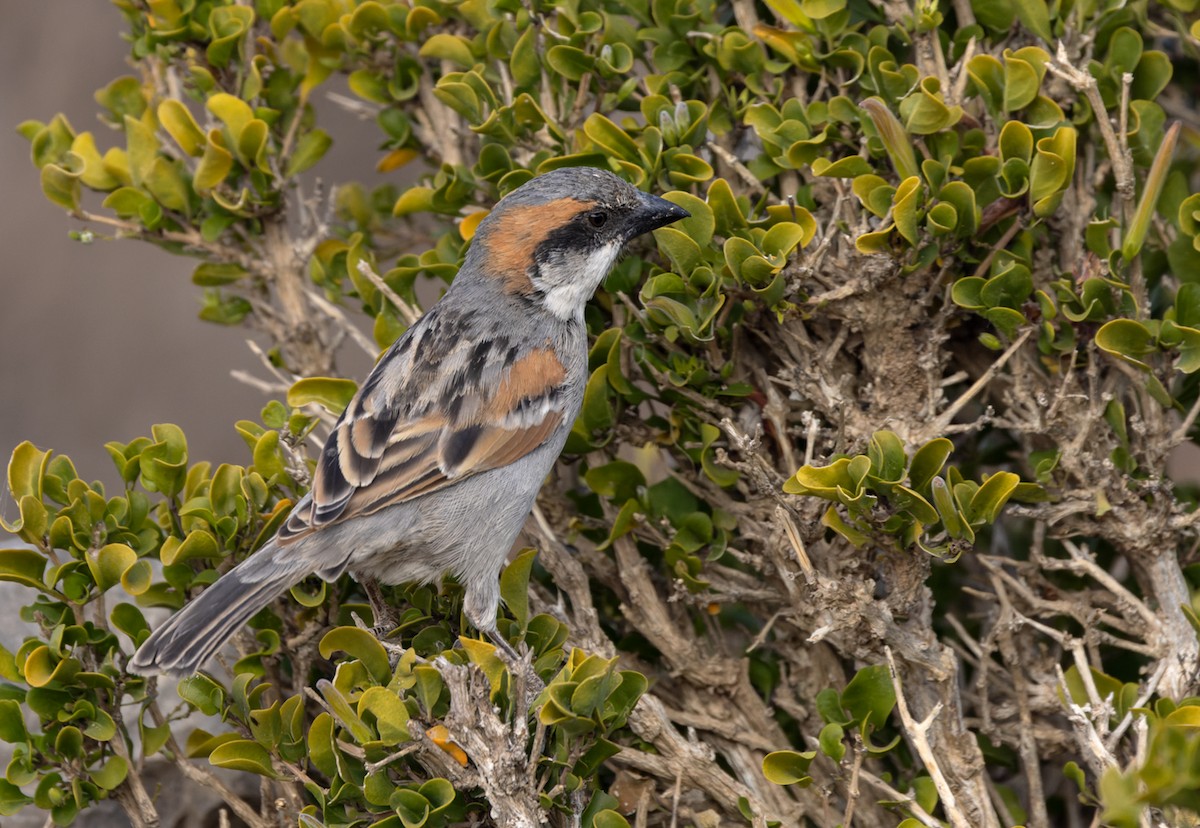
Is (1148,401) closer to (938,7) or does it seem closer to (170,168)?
(938,7)

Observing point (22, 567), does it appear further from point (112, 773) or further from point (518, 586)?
point (518, 586)

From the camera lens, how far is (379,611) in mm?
3143

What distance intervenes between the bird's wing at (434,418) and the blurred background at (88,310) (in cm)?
332

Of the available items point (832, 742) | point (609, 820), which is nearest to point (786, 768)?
point (832, 742)

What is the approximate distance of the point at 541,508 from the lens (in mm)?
3320

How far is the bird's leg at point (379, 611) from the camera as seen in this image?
10.2 ft

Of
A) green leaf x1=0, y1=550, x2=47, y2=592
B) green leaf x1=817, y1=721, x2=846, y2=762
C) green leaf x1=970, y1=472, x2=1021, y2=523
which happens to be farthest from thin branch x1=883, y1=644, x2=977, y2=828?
green leaf x1=0, y1=550, x2=47, y2=592

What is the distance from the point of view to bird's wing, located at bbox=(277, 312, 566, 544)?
3.12 m

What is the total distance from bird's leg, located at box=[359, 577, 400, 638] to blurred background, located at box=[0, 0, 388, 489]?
11.2ft

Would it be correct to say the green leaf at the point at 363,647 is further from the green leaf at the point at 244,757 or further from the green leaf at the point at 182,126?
the green leaf at the point at 182,126

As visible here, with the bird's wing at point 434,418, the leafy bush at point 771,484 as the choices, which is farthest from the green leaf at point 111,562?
the bird's wing at point 434,418

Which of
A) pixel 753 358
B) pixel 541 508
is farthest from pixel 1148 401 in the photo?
pixel 541 508

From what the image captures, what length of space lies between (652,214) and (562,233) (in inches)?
15.0

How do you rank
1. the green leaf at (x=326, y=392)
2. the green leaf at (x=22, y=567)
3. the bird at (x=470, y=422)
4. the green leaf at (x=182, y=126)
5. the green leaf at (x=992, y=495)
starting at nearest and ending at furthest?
the green leaf at (x=992, y=495) → the green leaf at (x=22, y=567) → the bird at (x=470, y=422) → the green leaf at (x=326, y=392) → the green leaf at (x=182, y=126)
